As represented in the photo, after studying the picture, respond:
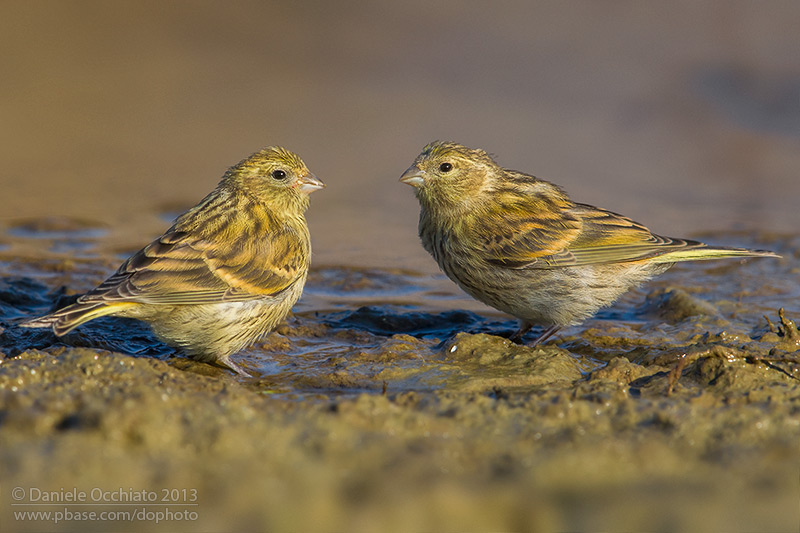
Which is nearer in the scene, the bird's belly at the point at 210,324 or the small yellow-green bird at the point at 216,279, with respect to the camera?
the small yellow-green bird at the point at 216,279

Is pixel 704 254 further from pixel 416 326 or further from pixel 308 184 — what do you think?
pixel 308 184

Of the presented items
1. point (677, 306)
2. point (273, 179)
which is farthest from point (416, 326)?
point (677, 306)

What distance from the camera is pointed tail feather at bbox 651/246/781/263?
558cm

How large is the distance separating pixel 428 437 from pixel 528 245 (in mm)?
2560

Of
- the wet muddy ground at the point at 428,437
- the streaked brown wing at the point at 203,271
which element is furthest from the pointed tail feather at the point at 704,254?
the streaked brown wing at the point at 203,271

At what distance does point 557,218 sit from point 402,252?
2329 millimetres

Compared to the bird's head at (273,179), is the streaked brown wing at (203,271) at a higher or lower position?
lower

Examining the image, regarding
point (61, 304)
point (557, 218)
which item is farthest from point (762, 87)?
point (61, 304)

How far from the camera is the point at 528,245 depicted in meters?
5.77

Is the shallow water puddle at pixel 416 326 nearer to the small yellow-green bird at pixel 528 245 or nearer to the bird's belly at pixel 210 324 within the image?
the bird's belly at pixel 210 324

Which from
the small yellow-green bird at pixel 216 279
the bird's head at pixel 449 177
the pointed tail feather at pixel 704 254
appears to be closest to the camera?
the small yellow-green bird at pixel 216 279

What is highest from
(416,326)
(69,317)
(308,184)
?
(308,184)

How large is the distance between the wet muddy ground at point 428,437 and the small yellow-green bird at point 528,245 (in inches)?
26.9

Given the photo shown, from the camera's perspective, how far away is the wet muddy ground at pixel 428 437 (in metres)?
2.98
